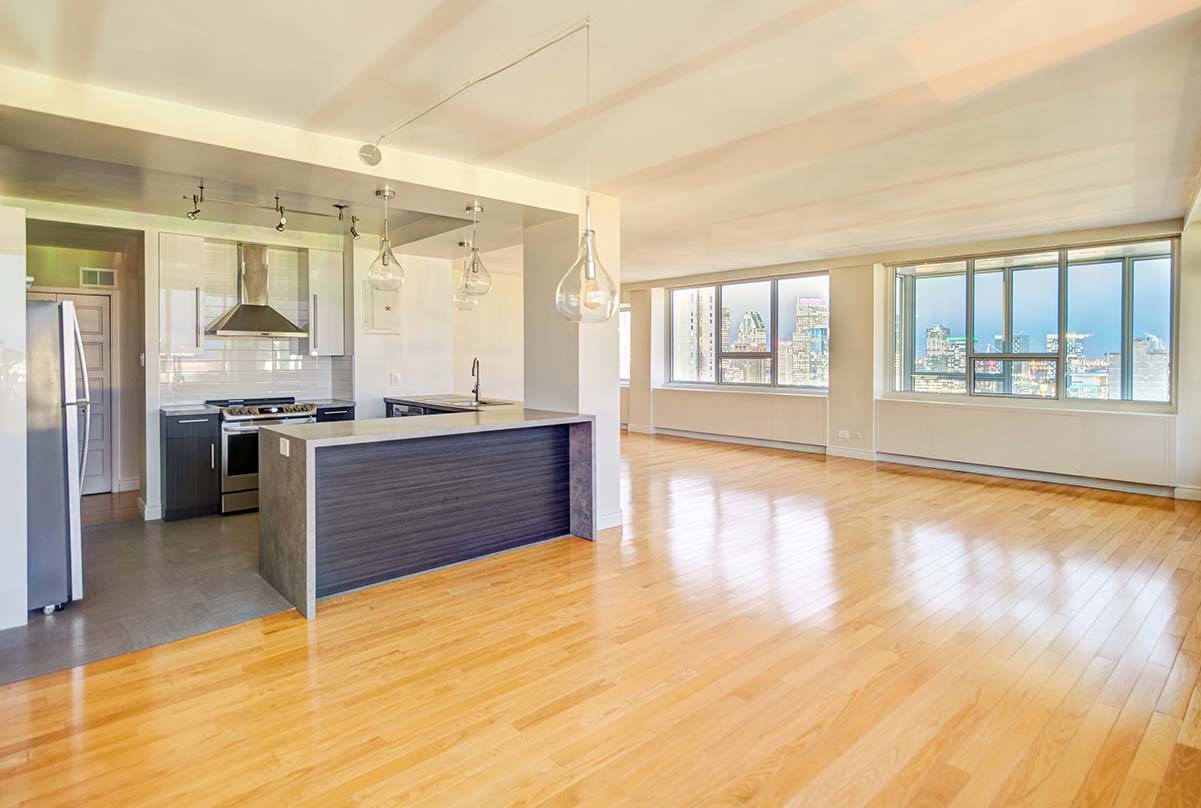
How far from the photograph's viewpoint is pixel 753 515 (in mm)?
5473

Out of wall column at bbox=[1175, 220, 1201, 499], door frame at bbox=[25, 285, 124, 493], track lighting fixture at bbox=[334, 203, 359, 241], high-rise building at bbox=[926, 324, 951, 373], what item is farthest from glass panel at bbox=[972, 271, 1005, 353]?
door frame at bbox=[25, 285, 124, 493]

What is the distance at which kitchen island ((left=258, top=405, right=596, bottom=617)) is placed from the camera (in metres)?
3.48

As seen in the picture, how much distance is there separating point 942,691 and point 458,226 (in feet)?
14.8

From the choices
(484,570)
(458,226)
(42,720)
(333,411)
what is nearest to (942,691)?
(484,570)

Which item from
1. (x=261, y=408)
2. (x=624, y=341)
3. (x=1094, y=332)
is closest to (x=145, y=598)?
(x=261, y=408)

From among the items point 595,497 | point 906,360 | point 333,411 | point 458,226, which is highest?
point 458,226

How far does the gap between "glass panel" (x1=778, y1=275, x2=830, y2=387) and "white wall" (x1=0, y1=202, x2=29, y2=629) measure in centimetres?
798

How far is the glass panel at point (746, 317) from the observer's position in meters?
9.65

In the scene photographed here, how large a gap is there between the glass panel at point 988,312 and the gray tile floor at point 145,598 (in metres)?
7.43

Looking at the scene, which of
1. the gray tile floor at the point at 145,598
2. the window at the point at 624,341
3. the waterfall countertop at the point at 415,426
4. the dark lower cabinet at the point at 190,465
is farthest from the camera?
the window at the point at 624,341

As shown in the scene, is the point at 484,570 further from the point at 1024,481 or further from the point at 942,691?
the point at 1024,481

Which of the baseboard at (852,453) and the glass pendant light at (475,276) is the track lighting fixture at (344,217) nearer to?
the glass pendant light at (475,276)

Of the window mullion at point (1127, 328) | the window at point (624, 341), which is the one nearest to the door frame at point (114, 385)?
the window at point (624, 341)

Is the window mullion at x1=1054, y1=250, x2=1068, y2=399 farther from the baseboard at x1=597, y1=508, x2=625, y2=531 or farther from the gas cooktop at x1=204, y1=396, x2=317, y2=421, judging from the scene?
the gas cooktop at x1=204, y1=396, x2=317, y2=421
